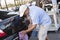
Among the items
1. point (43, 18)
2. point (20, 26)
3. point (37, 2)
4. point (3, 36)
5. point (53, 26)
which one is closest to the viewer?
point (3, 36)

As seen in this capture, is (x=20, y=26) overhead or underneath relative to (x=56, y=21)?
overhead

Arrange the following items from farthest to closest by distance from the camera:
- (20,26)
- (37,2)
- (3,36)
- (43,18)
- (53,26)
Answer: (37,2)
(53,26)
(20,26)
(43,18)
(3,36)

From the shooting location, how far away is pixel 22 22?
5.42 meters

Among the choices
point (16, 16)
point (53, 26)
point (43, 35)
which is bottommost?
point (53, 26)

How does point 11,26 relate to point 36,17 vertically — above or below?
below

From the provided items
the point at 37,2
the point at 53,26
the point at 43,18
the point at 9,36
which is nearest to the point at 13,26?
the point at 9,36

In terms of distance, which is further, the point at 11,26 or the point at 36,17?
the point at 11,26

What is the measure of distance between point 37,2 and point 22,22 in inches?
124

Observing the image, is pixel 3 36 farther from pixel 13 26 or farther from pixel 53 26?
pixel 53 26

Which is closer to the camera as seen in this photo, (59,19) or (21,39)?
(21,39)

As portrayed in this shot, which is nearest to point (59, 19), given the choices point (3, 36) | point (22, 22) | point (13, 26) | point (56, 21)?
point (56, 21)

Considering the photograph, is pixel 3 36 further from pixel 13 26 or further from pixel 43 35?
pixel 43 35

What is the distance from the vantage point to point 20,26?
208 inches

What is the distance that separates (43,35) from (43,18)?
42 cm
